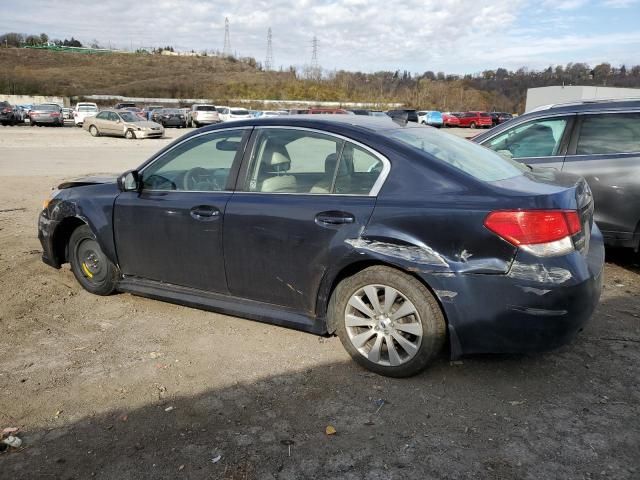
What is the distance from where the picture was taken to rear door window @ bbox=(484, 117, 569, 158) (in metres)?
5.79

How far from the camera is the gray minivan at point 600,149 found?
17.3ft

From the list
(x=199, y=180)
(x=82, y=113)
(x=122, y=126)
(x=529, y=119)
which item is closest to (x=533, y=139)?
(x=529, y=119)

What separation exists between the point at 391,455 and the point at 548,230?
150 cm

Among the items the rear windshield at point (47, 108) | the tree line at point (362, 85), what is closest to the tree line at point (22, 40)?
the tree line at point (362, 85)

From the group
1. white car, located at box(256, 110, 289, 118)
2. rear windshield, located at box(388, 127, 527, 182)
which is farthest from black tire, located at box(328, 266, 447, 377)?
white car, located at box(256, 110, 289, 118)

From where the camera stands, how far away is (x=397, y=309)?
132 inches

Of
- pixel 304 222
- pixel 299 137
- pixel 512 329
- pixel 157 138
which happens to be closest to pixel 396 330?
pixel 512 329

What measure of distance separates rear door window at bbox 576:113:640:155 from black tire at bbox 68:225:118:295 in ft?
15.8

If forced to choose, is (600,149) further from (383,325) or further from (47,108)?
(47,108)

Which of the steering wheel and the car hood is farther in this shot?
the car hood

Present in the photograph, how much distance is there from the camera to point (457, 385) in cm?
336

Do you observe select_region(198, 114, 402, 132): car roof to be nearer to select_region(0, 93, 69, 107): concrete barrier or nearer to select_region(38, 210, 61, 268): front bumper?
select_region(38, 210, 61, 268): front bumper

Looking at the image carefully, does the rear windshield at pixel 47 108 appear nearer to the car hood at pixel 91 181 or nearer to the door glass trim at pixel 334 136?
the car hood at pixel 91 181

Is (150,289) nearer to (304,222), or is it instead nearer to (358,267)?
(304,222)
